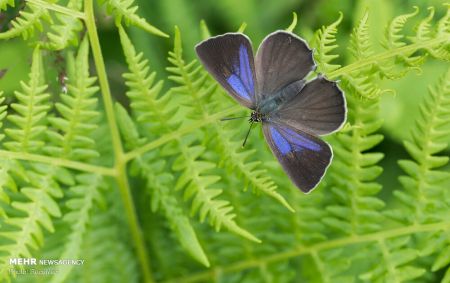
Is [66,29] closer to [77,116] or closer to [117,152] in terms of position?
[77,116]

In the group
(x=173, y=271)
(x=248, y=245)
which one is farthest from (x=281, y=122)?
(x=173, y=271)

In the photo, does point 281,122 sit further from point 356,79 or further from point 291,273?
point 291,273

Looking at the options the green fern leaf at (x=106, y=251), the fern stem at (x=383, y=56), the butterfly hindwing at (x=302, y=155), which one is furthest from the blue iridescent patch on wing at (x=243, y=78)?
the green fern leaf at (x=106, y=251)

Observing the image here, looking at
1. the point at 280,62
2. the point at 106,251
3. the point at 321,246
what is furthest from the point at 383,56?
the point at 106,251

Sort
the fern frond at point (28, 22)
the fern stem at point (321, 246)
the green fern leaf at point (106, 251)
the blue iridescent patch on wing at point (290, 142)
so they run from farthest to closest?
the green fern leaf at point (106, 251)
the fern stem at point (321, 246)
the blue iridescent patch on wing at point (290, 142)
the fern frond at point (28, 22)

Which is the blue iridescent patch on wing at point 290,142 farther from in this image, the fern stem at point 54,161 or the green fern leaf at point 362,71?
the fern stem at point 54,161

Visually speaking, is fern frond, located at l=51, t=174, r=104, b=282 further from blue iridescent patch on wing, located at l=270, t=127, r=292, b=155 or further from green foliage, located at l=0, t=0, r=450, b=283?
blue iridescent patch on wing, located at l=270, t=127, r=292, b=155
